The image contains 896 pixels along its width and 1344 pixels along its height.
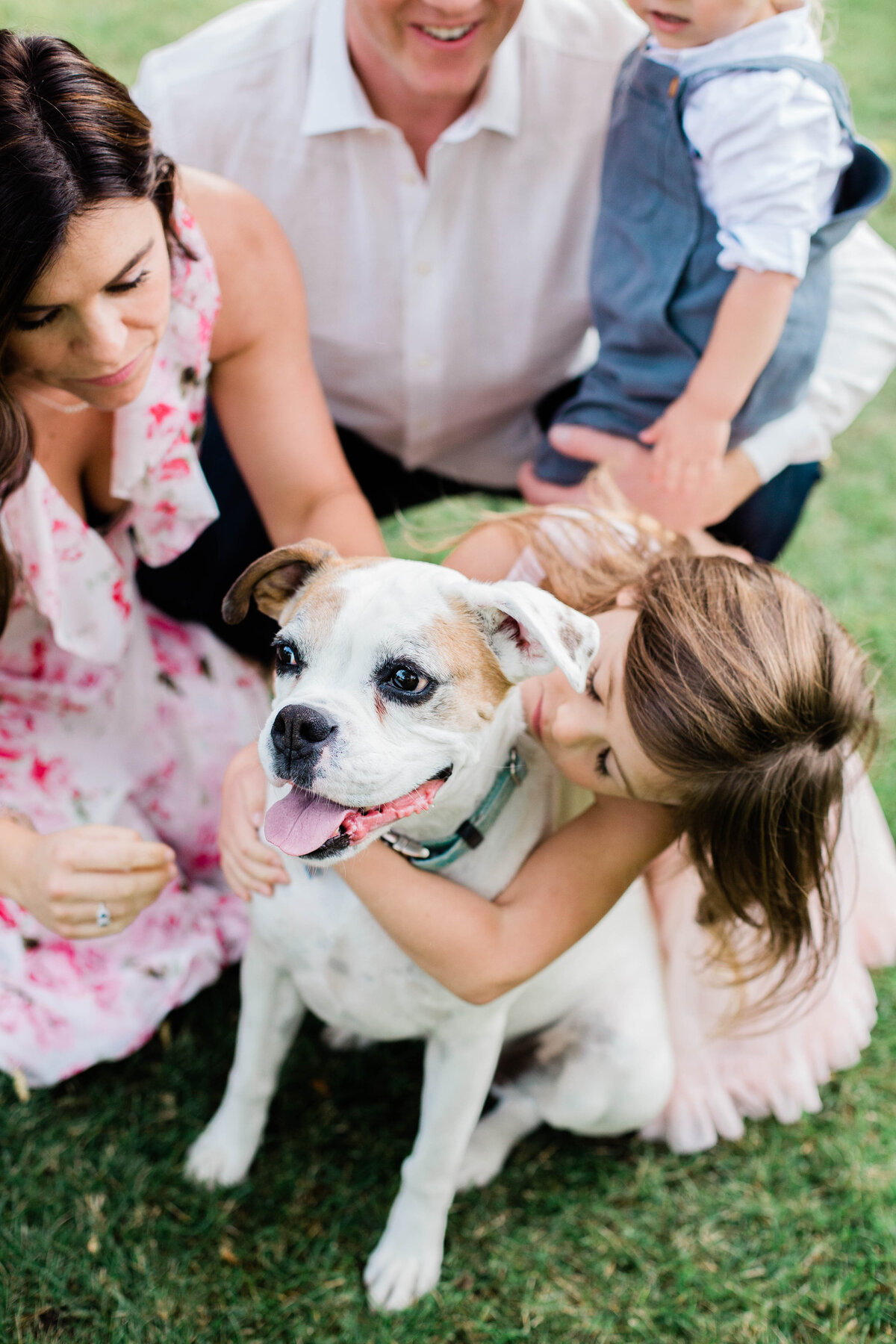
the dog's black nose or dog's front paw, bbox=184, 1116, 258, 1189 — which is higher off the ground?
the dog's black nose

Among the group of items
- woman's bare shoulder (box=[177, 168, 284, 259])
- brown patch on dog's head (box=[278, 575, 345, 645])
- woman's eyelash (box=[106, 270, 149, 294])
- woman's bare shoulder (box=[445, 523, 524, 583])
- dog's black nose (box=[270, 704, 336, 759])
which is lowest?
woman's bare shoulder (box=[445, 523, 524, 583])

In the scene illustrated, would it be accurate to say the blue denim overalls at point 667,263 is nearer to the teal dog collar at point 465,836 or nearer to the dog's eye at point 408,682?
the teal dog collar at point 465,836

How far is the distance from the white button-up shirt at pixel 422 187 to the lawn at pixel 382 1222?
1.59m

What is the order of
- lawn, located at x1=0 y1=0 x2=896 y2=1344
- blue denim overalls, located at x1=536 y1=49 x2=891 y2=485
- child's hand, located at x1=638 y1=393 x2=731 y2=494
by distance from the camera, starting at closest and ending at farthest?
lawn, located at x1=0 y1=0 x2=896 y2=1344, blue denim overalls, located at x1=536 y1=49 x2=891 y2=485, child's hand, located at x1=638 y1=393 x2=731 y2=494

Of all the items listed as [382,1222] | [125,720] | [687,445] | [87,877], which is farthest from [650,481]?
[382,1222]

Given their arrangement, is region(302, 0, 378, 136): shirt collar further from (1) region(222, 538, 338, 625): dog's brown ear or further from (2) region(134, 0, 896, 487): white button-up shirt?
(1) region(222, 538, 338, 625): dog's brown ear

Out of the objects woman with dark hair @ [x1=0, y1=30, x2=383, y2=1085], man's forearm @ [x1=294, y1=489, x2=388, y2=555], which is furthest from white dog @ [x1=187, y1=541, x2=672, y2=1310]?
man's forearm @ [x1=294, y1=489, x2=388, y2=555]

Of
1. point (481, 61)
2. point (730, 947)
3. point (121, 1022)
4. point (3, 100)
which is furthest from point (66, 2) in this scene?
point (730, 947)

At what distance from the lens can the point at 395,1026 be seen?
2.30m

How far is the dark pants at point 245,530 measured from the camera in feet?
10.8

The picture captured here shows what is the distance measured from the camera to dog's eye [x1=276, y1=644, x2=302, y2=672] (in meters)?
1.92

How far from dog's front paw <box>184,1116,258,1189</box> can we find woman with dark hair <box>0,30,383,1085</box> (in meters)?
0.31

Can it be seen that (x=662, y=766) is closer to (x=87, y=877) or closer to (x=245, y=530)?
(x=87, y=877)

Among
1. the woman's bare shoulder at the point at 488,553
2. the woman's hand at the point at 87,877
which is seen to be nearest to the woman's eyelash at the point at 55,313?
the woman's bare shoulder at the point at 488,553
